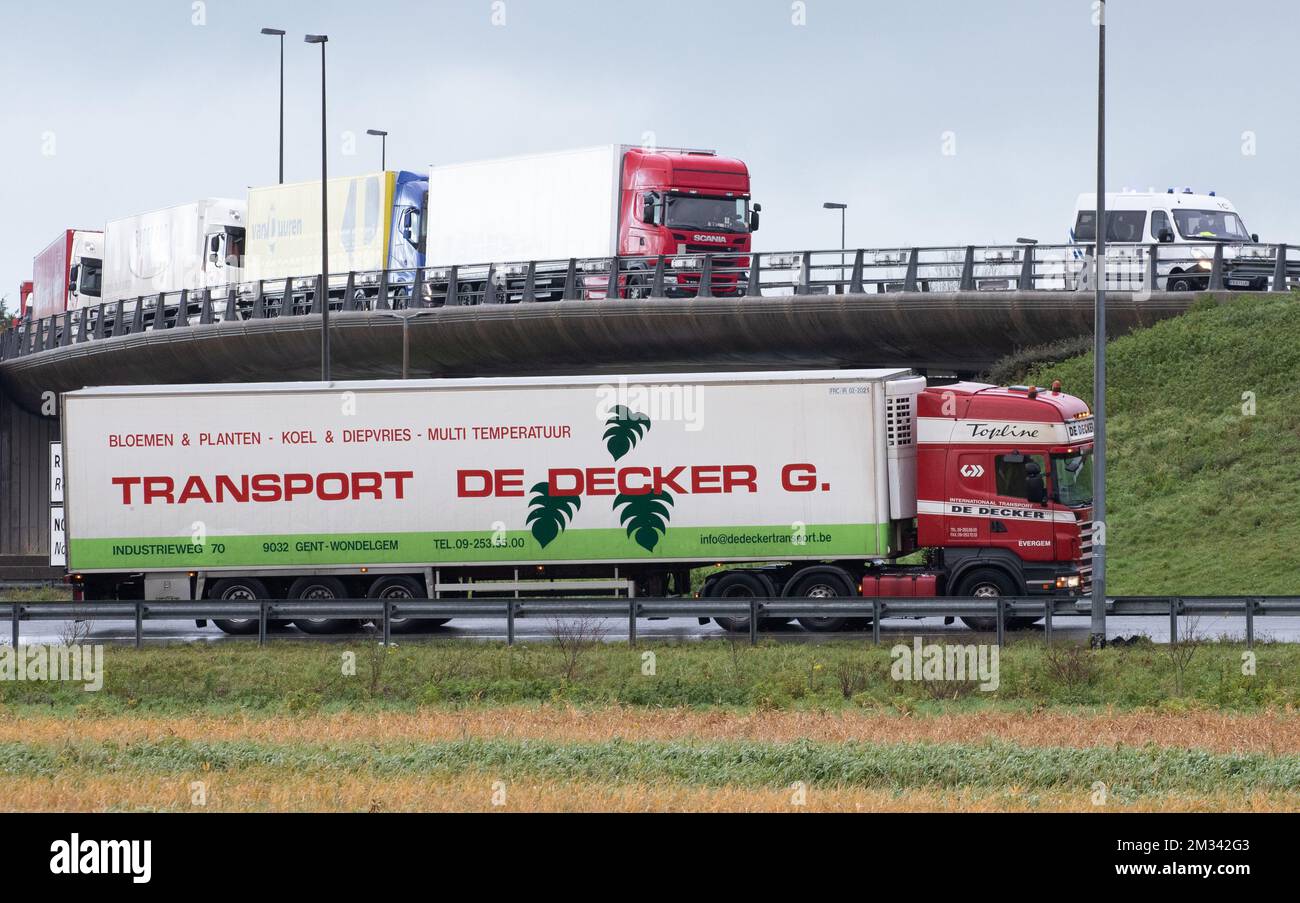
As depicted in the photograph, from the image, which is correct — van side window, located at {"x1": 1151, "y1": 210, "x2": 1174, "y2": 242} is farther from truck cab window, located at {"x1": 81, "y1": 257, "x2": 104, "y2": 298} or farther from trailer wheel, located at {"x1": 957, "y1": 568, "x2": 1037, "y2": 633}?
truck cab window, located at {"x1": 81, "y1": 257, "x2": 104, "y2": 298}

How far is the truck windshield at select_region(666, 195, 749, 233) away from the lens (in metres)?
40.9

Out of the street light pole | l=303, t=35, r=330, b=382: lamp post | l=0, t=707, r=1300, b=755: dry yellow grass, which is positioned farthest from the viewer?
l=303, t=35, r=330, b=382: lamp post

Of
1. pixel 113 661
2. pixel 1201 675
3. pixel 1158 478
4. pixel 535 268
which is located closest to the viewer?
pixel 1201 675

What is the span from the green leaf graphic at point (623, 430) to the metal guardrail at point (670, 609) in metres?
2.36

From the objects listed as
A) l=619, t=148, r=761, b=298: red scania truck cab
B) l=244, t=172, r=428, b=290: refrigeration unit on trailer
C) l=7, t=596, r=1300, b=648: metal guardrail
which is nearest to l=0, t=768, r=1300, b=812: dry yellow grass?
l=7, t=596, r=1300, b=648: metal guardrail

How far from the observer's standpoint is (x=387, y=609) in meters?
23.0

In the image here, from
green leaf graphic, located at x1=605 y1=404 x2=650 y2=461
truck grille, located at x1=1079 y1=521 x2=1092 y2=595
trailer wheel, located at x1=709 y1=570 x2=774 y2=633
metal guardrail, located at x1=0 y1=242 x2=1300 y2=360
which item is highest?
metal guardrail, located at x1=0 y1=242 x2=1300 y2=360

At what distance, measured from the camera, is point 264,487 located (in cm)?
2492

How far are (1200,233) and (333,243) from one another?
22.5 m

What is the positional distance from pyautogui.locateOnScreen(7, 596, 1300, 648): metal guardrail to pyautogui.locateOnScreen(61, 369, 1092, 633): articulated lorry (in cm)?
112

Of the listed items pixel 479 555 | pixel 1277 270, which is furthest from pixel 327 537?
pixel 1277 270

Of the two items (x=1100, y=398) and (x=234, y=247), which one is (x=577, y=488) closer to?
(x=1100, y=398)

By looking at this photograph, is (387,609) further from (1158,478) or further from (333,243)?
(333,243)

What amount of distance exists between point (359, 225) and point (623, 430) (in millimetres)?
24264
